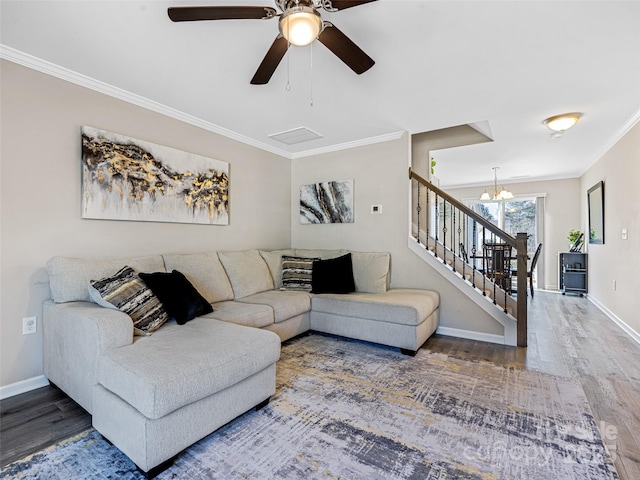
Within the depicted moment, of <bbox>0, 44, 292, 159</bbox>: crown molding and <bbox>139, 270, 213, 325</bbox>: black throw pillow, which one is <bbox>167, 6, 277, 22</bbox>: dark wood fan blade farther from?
<bbox>139, 270, 213, 325</bbox>: black throw pillow

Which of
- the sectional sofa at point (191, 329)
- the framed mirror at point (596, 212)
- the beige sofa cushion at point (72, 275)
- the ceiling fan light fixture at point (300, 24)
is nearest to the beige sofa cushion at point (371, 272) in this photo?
the sectional sofa at point (191, 329)

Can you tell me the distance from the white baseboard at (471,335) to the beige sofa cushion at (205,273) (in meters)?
2.35

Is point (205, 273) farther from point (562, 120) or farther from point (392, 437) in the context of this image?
Answer: point (562, 120)

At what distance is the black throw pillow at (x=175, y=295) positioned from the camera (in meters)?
2.25

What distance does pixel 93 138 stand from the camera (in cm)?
256

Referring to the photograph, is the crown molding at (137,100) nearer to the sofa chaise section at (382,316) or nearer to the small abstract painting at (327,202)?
the small abstract painting at (327,202)

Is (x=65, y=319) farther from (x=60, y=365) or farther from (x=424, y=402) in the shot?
(x=424, y=402)

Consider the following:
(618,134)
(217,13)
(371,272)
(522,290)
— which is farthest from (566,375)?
(217,13)

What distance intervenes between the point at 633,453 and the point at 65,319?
323 cm

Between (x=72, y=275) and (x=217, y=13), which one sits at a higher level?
Result: (x=217, y=13)

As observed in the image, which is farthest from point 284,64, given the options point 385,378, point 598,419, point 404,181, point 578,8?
point 598,419

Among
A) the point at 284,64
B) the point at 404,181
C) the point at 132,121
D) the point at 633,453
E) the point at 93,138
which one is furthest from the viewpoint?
the point at 404,181

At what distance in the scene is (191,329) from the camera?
2.11 meters

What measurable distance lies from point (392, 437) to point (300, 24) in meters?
2.17
